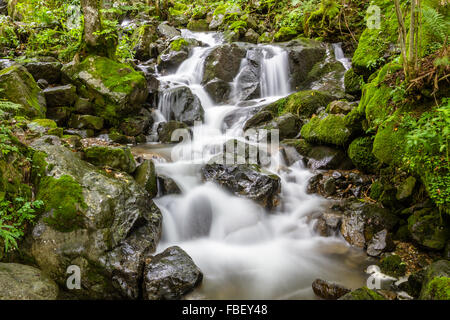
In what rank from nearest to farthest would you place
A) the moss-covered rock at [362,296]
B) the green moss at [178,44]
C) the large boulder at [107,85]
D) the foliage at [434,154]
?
1. the moss-covered rock at [362,296]
2. the foliage at [434,154]
3. the large boulder at [107,85]
4. the green moss at [178,44]

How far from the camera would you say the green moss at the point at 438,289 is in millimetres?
2643

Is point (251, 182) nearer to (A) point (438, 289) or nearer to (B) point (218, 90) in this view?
(A) point (438, 289)

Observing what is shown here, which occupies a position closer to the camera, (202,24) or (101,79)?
(101,79)

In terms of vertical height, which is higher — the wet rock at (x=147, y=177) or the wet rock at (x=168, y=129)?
the wet rock at (x=168, y=129)

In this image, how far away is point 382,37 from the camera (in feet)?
22.8

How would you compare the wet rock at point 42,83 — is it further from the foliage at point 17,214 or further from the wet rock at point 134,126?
the foliage at point 17,214

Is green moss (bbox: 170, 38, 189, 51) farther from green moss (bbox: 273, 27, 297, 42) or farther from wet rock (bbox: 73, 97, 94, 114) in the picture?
wet rock (bbox: 73, 97, 94, 114)

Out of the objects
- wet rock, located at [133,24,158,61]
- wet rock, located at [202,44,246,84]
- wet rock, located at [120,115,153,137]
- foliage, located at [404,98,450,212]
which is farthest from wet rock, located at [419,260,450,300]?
wet rock, located at [133,24,158,61]

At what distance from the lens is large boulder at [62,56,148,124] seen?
823 cm

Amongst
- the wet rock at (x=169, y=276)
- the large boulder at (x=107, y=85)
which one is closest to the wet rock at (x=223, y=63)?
the large boulder at (x=107, y=85)

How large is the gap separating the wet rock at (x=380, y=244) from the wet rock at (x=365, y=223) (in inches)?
3.1

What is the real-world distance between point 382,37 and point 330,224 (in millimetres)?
5285
